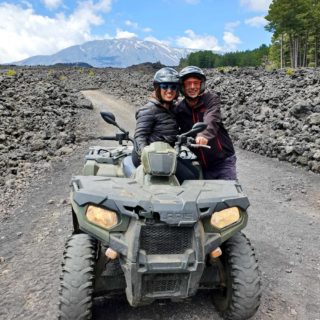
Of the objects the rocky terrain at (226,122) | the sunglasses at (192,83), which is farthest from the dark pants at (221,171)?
the rocky terrain at (226,122)

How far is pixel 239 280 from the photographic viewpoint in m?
4.06

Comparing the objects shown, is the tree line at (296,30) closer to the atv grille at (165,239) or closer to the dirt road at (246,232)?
the dirt road at (246,232)

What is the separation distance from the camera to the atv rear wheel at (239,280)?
13.3 ft

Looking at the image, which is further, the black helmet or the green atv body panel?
the black helmet

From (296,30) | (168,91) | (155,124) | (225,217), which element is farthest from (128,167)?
(296,30)

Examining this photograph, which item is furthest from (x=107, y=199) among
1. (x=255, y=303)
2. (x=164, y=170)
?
(x=255, y=303)

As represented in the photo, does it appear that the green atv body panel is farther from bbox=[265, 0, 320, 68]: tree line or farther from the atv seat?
bbox=[265, 0, 320, 68]: tree line

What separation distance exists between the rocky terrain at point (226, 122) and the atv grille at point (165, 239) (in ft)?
18.1

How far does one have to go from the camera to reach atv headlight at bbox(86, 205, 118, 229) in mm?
3811

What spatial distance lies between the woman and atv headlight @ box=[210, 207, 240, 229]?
0.99 meters

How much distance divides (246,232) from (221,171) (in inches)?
74.6

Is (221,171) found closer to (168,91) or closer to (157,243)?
(168,91)

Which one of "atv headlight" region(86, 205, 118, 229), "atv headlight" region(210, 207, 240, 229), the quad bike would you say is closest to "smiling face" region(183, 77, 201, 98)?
the quad bike

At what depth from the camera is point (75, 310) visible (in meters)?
3.83
